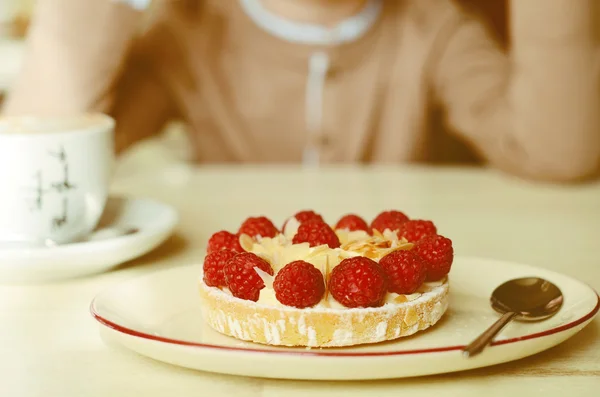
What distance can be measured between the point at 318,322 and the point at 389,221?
163 mm

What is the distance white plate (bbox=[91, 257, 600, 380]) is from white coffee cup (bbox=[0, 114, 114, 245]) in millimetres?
151

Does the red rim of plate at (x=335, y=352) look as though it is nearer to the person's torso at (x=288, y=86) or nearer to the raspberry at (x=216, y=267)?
the raspberry at (x=216, y=267)

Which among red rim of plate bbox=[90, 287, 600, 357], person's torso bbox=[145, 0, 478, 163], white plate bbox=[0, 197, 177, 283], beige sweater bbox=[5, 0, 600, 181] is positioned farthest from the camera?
person's torso bbox=[145, 0, 478, 163]

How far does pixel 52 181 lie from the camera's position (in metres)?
0.68

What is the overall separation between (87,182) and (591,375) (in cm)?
47

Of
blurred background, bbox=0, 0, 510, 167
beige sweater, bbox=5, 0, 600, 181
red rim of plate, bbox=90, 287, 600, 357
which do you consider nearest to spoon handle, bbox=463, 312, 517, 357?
red rim of plate, bbox=90, 287, 600, 357

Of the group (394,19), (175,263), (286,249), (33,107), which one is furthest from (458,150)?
(286,249)

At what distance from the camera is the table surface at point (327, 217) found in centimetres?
43

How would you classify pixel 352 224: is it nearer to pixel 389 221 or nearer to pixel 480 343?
pixel 389 221

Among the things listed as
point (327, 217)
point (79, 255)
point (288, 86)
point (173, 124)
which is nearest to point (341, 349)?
point (79, 255)

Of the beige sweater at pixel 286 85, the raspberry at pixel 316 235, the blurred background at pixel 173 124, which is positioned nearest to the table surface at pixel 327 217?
the raspberry at pixel 316 235

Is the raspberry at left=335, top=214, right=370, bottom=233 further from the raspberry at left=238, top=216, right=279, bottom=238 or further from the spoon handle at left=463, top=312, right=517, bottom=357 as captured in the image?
the spoon handle at left=463, top=312, right=517, bottom=357

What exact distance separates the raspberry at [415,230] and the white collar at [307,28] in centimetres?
99

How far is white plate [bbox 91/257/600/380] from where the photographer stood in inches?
15.9
